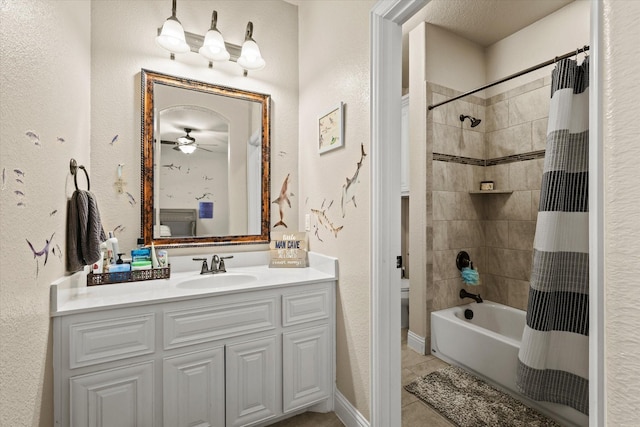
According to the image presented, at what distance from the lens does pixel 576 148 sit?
5.03ft

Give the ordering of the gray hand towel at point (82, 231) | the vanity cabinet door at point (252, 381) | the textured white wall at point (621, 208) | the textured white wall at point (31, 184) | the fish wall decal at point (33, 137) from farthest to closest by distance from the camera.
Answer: the vanity cabinet door at point (252, 381), the gray hand towel at point (82, 231), the fish wall decal at point (33, 137), the textured white wall at point (31, 184), the textured white wall at point (621, 208)

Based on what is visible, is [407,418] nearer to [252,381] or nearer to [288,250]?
[252,381]

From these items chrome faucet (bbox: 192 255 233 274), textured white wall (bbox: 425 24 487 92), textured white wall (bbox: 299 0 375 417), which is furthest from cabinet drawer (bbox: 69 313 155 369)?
textured white wall (bbox: 425 24 487 92)

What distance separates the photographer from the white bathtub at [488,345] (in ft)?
5.83

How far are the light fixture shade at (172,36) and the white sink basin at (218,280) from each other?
4.45 ft

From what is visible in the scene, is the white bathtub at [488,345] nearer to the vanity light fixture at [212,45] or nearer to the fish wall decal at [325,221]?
the fish wall decal at [325,221]

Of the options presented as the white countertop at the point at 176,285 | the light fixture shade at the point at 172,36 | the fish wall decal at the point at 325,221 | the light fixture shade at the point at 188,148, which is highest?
the light fixture shade at the point at 172,36

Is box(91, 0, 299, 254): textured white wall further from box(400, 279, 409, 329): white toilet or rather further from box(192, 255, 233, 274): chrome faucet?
box(400, 279, 409, 329): white toilet

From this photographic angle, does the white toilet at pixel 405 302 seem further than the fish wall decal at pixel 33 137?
Yes

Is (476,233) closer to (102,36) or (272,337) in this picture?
(272,337)

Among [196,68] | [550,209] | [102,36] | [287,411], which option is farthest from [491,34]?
[287,411]

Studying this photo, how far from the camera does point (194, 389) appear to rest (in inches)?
55.4

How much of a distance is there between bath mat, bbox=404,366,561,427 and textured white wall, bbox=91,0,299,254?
5.05 feet

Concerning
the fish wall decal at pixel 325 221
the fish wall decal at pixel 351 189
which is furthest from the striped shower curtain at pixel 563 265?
the fish wall decal at pixel 325 221
